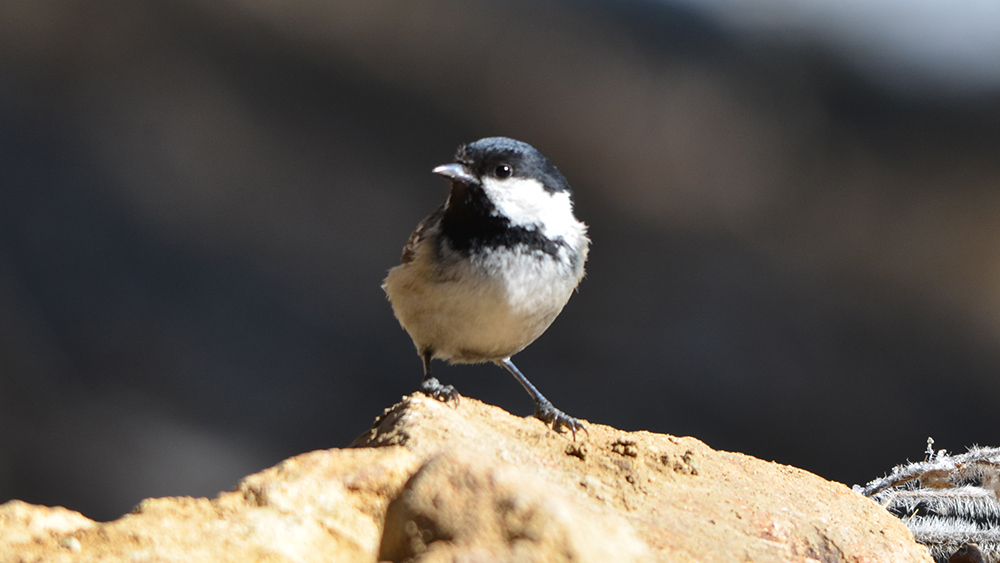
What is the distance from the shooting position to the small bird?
1613 mm

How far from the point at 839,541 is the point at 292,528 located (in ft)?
2.42

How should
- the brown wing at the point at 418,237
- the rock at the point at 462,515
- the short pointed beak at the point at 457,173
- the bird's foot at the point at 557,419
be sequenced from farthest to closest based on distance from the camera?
the brown wing at the point at 418,237
the short pointed beak at the point at 457,173
the bird's foot at the point at 557,419
the rock at the point at 462,515

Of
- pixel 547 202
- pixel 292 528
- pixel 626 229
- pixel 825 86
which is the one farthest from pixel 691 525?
pixel 825 86

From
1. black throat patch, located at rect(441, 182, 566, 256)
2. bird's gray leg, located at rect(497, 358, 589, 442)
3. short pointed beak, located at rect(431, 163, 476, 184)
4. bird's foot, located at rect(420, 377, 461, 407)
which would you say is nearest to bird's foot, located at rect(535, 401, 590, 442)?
bird's gray leg, located at rect(497, 358, 589, 442)

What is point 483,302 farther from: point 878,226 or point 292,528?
point 878,226

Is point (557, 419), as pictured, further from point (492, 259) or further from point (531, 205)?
point (531, 205)

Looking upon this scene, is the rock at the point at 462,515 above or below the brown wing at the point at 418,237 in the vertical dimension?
below

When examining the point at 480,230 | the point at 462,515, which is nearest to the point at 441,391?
the point at 480,230

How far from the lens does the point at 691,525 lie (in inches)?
40.2

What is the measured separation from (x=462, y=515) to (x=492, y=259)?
835 millimetres

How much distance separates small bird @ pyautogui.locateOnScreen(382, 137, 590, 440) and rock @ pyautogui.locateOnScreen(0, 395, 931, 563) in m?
0.41

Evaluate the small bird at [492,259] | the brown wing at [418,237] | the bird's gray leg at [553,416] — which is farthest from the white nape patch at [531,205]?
the bird's gray leg at [553,416]

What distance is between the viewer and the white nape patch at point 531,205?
165cm

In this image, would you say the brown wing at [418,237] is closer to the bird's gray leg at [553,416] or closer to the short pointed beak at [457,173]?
the short pointed beak at [457,173]
